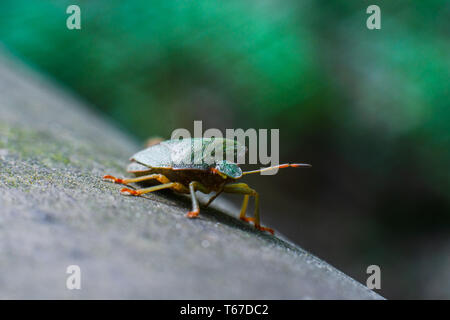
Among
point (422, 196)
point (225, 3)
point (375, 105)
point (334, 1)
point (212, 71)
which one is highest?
point (225, 3)

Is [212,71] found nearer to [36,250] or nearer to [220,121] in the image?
[220,121]

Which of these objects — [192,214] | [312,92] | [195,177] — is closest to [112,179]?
[195,177]

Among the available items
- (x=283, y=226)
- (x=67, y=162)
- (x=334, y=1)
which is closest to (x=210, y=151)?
(x=67, y=162)

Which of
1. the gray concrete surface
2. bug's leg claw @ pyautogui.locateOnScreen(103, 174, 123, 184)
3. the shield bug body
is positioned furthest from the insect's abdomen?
bug's leg claw @ pyautogui.locateOnScreen(103, 174, 123, 184)

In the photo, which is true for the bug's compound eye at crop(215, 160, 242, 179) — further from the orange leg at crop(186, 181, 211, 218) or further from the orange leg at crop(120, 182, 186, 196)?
the orange leg at crop(120, 182, 186, 196)

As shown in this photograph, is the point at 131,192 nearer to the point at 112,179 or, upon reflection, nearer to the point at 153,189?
the point at 153,189
